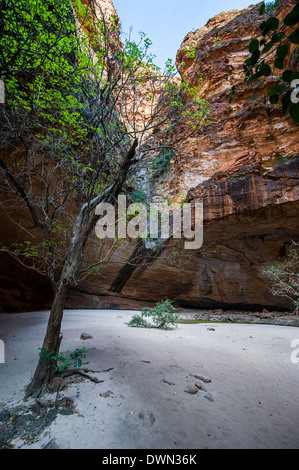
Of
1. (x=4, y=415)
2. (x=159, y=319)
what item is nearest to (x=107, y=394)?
(x=4, y=415)

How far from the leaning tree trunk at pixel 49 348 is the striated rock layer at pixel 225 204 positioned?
5849 mm

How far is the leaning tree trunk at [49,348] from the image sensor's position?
275 centimetres

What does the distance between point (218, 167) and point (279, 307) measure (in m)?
9.77

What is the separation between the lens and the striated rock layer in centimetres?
941

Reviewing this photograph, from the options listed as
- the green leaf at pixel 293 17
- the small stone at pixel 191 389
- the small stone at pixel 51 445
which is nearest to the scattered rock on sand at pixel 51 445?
the small stone at pixel 51 445

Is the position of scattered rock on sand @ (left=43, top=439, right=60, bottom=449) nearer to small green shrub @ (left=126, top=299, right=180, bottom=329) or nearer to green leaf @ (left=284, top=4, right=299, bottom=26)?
green leaf @ (left=284, top=4, right=299, bottom=26)

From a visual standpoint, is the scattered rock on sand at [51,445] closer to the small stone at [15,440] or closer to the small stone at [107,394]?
the small stone at [15,440]

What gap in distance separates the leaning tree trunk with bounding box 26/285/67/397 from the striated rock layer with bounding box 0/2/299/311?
5.85 m

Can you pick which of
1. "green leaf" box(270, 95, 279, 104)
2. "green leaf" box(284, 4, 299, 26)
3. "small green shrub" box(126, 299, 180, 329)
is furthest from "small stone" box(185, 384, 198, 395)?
"small green shrub" box(126, 299, 180, 329)

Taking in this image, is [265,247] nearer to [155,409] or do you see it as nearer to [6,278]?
[155,409]

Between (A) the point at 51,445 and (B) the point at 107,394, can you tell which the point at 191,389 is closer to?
(B) the point at 107,394

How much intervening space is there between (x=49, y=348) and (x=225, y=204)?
9054mm

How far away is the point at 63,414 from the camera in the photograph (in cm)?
230

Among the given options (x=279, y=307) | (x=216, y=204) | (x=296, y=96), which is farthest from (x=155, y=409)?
(x=279, y=307)
